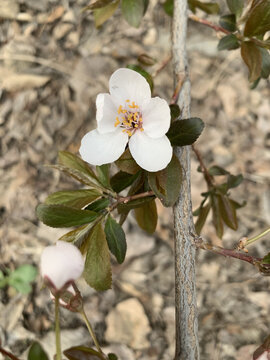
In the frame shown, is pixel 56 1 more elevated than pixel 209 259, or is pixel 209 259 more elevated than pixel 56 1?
pixel 56 1

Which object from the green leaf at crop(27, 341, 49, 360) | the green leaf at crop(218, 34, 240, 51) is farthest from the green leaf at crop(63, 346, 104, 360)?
the green leaf at crop(218, 34, 240, 51)

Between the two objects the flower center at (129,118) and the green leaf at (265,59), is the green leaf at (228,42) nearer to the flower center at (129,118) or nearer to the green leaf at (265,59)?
the green leaf at (265,59)

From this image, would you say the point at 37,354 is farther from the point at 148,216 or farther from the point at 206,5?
the point at 206,5

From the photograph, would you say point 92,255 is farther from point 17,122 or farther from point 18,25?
point 18,25

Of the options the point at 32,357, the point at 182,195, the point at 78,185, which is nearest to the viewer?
the point at 32,357

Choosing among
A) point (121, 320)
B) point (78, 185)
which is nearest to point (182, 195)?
point (121, 320)

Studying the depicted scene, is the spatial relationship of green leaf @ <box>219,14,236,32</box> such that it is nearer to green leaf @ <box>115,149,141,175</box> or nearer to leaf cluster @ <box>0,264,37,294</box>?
green leaf @ <box>115,149,141,175</box>
